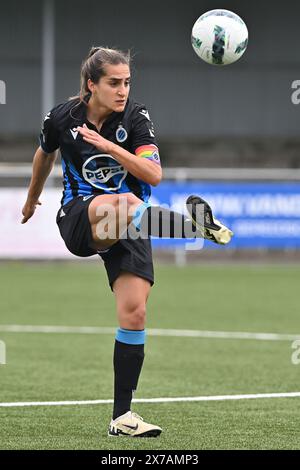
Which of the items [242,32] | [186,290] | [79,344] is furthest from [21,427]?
[186,290]

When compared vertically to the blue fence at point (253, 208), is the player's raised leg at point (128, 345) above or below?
above

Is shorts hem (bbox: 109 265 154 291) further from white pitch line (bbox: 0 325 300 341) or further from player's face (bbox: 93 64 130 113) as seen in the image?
white pitch line (bbox: 0 325 300 341)

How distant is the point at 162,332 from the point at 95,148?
5165 millimetres

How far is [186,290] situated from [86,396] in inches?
337

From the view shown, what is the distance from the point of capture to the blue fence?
1906 cm

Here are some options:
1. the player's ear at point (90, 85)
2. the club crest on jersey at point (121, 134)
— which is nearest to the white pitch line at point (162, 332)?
the club crest on jersey at point (121, 134)

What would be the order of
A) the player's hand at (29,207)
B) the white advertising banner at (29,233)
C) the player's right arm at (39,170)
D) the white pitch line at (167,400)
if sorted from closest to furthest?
the player's right arm at (39,170)
the player's hand at (29,207)
the white pitch line at (167,400)
the white advertising banner at (29,233)

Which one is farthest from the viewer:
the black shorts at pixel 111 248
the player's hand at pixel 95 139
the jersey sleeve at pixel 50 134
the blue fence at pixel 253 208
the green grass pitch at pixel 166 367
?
the blue fence at pixel 253 208

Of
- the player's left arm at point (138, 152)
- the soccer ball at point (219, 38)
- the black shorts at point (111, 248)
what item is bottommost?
the black shorts at point (111, 248)

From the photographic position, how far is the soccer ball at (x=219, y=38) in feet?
19.2

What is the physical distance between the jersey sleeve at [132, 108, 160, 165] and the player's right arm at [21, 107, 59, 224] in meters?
0.44

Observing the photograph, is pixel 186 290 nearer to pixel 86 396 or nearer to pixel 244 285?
pixel 244 285

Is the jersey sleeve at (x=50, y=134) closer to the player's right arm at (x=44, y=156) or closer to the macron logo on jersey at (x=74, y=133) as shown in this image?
the player's right arm at (x=44, y=156)

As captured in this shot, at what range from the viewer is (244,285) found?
16.4m
